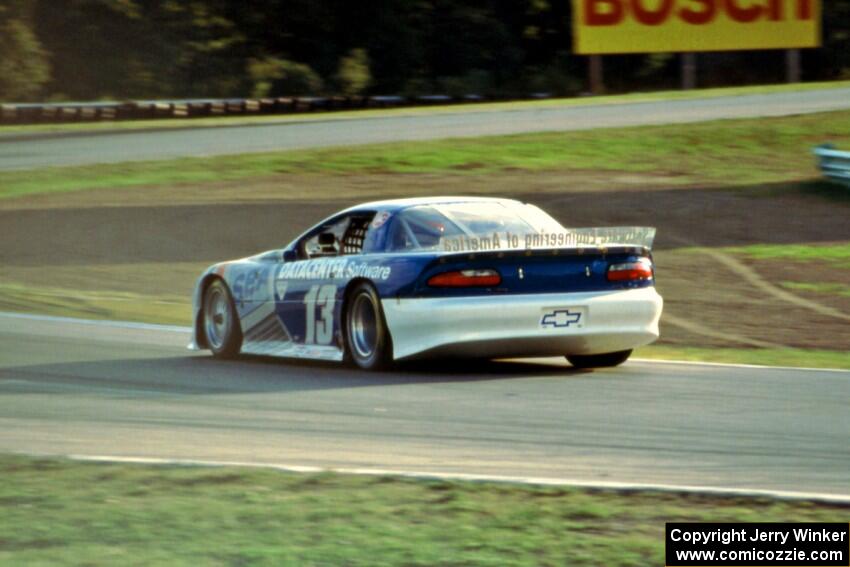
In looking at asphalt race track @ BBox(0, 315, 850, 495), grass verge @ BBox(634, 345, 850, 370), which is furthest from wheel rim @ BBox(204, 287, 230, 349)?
grass verge @ BBox(634, 345, 850, 370)

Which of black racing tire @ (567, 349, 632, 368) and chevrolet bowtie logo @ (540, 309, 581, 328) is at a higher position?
chevrolet bowtie logo @ (540, 309, 581, 328)

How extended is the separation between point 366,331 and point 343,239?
962 mm

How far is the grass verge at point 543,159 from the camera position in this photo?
1129 inches

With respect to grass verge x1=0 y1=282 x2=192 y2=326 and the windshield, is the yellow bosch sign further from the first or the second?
the windshield

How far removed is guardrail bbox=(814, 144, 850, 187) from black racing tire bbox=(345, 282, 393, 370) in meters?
17.5

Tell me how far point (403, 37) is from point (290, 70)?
17.4ft

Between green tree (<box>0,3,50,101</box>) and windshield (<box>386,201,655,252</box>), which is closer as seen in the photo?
windshield (<box>386,201,655,252</box>)

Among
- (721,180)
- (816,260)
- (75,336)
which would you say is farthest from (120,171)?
(75,336)

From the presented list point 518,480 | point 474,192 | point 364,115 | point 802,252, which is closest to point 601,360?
point 518,480

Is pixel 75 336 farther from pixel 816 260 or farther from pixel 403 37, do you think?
pixel 403 37

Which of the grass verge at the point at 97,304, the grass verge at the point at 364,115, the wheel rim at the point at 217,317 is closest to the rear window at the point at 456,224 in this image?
the wheel rim at the point at 217,317

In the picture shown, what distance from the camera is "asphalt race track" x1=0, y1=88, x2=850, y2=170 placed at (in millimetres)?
32938

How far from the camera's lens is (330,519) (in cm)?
583

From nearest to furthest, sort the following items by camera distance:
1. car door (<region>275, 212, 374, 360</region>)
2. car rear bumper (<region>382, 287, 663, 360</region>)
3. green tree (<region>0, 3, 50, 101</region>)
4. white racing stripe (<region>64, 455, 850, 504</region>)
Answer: white racing stripe (<region>64, 455, 850, 504</region>) → car rear bumper (<region>382, 287, 663, 360</region>) → car door (<region>275, 212, 374, 360</region>) → green tree (<region>0, 3, 50, 101</region>)
